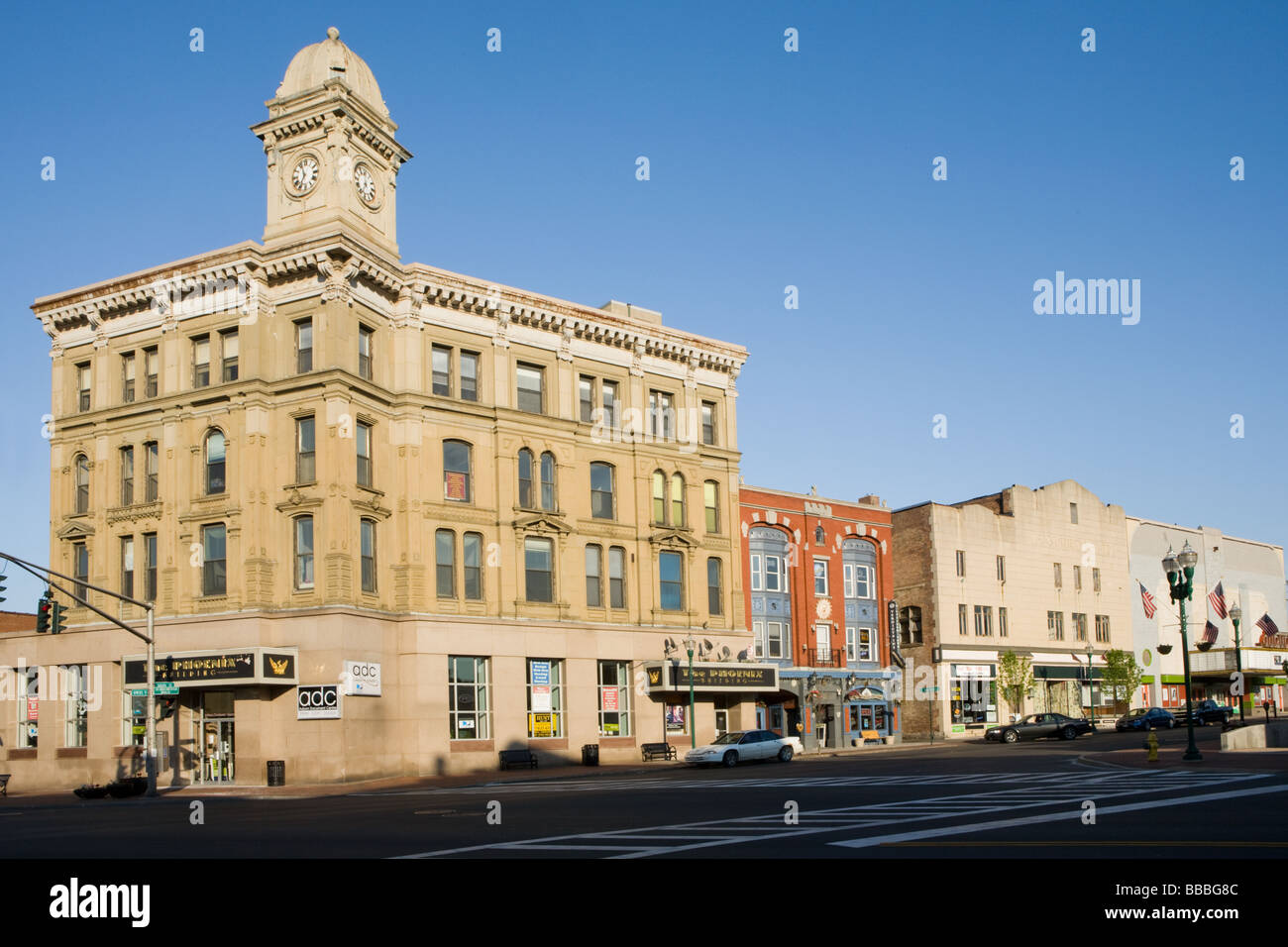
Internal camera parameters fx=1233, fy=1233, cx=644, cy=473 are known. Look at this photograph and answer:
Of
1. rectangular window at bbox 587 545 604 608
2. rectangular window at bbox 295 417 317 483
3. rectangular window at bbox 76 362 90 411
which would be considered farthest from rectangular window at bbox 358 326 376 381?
rectangular window at bbox 587 545 604 608

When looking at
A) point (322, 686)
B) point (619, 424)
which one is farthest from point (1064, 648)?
point (322, 686)

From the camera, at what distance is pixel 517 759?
45.6 meters

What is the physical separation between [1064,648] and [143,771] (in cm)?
5767

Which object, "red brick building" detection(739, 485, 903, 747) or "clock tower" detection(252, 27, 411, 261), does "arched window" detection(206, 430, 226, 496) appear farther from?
"red brick building" detection(739, 485, 903, 747)

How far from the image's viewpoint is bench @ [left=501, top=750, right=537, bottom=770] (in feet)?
150

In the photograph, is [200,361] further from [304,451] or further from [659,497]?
[659,497]

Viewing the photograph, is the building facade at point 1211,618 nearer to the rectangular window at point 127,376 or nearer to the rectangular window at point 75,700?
the rectangular window at point 127,376

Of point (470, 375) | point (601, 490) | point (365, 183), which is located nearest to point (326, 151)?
point (365, 183)

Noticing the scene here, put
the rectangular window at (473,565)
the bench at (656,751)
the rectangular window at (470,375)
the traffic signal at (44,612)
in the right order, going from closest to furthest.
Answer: the traffic signal at (44,612) → the rectangular window at (473,565) → the rectangular window at (470,375) → the bench at (656,751)

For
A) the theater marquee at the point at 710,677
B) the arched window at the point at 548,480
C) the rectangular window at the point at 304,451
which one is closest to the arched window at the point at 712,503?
the theater marquee at the point at 710,677

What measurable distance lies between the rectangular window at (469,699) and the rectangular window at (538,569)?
146 inches

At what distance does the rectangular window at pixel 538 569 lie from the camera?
49.1 meters

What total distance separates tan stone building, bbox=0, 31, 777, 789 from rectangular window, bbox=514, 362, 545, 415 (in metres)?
0.10
